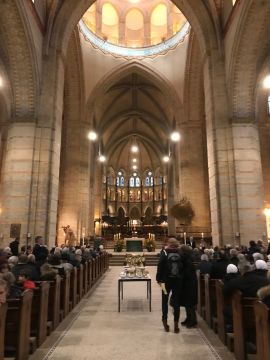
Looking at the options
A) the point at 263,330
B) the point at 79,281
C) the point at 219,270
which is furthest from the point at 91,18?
the point at 263,330

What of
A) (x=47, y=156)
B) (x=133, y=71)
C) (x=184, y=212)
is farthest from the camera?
(x=133, y=71)

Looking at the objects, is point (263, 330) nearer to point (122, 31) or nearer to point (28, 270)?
point (28, 270)

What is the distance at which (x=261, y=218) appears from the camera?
42.8ft

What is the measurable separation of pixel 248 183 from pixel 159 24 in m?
19.9

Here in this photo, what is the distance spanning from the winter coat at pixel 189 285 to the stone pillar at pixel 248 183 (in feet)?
25.7

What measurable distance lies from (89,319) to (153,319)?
1328 millimetres

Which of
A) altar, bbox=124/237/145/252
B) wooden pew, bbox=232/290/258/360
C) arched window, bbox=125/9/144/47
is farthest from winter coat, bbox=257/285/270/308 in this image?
arched window, bbox=125/9/144/47

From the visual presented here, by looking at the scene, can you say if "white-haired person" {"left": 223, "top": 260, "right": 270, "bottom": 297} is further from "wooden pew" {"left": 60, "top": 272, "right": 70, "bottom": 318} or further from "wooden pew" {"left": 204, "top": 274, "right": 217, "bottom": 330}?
"wooden pew" {"left": 60, "top": 272, "right": 70, "bottom": 318}

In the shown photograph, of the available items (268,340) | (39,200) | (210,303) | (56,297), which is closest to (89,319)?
(56,297)

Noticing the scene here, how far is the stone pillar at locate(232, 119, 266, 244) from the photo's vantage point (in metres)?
12.9

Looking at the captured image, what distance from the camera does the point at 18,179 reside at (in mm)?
13242

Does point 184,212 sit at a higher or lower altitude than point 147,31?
lower

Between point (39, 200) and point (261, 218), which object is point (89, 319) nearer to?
point (39, 200)

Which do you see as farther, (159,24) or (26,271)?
(159,24)
